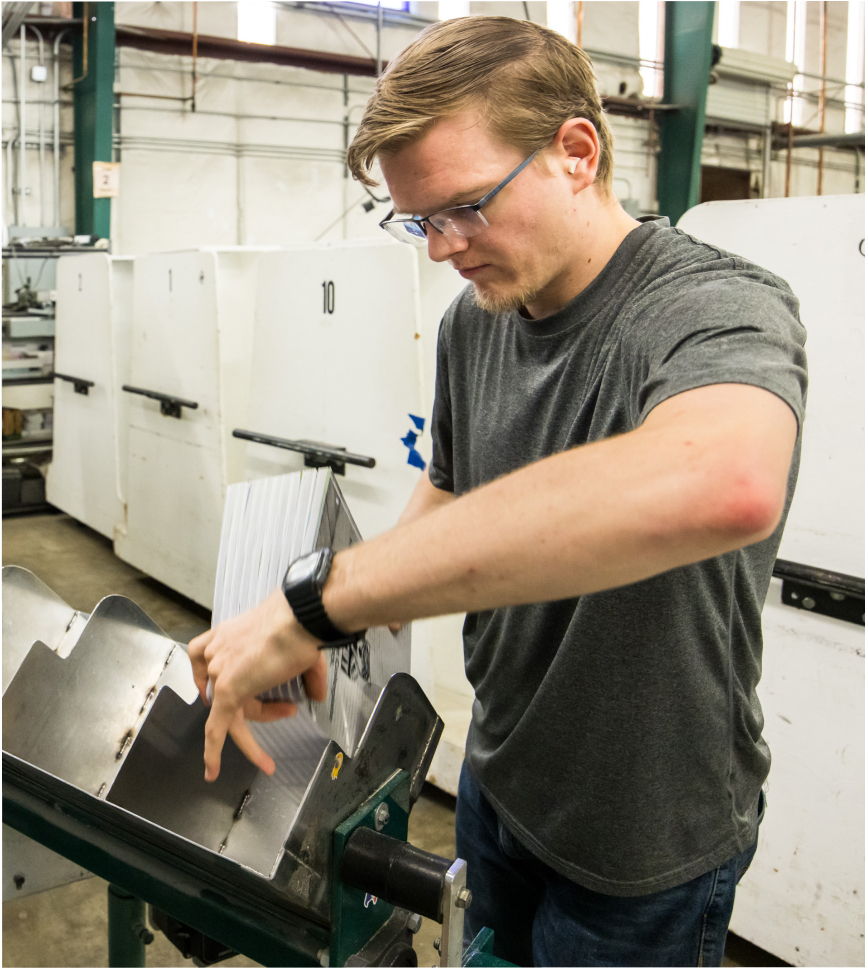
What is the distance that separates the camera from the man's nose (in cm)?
81

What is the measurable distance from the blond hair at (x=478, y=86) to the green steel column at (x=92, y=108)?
4.40 m

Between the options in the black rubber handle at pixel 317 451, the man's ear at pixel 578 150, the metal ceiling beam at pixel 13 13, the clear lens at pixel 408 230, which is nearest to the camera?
the man's ear at pixel 578 150

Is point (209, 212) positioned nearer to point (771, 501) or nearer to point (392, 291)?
point (392, 291)

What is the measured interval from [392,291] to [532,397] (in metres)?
1.33

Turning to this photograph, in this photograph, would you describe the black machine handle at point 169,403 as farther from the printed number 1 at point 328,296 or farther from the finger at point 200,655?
the finger at point 200,655

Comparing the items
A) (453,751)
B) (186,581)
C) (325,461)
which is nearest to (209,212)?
(186,581)

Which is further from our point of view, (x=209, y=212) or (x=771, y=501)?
(x=209, y=212)

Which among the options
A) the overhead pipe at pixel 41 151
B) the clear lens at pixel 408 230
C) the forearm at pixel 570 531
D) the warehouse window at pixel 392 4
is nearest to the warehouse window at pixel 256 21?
the warehouse window at pixel 392 4

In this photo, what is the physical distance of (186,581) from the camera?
321 centimetres

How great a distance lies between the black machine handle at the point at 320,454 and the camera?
2.23 metres

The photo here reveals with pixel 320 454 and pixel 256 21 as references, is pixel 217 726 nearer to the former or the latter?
pixel 320 454

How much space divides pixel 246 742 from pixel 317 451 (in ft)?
5.62

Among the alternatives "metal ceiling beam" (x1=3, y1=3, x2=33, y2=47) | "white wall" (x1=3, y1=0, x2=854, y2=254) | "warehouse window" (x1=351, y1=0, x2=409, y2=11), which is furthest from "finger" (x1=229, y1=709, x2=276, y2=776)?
"warehouse window" (x1=351, y1=0, x2=409, y2=11)

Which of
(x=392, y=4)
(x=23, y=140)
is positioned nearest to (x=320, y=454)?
(x=23, y=140)
